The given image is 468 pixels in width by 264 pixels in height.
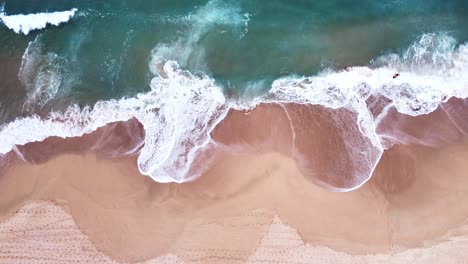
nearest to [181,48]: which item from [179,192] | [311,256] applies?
[179,192]

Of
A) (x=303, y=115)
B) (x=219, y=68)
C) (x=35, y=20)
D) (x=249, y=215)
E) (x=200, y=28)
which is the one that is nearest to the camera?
(x=249, y=215)

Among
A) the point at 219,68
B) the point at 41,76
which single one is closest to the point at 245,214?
the point at 219,68

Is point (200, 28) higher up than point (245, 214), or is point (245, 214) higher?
point (200, 28)

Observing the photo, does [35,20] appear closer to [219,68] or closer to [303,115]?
[219,68]

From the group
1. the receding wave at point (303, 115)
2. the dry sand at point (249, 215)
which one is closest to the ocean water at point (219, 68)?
the receding wave at point (303, 115)

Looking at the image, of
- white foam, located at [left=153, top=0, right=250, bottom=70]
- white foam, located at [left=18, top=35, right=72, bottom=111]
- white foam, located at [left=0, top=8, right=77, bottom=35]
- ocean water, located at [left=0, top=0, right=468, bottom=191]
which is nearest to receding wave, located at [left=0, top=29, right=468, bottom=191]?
ocean water, located at [left=0, top=0, right=468, bottom=191]

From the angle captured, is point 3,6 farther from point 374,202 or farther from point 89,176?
point 374,202
